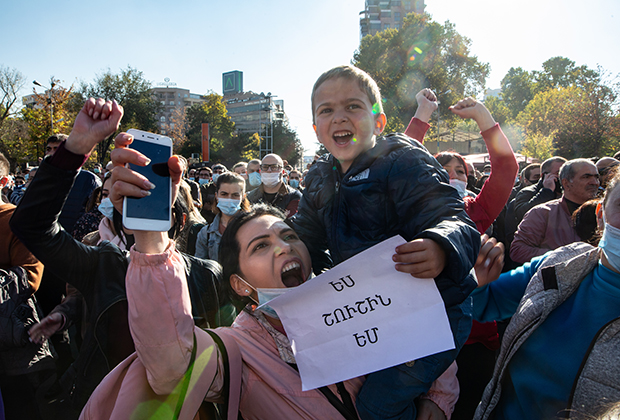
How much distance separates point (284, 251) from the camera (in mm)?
1789

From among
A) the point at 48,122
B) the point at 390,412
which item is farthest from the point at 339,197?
the point at 48,122

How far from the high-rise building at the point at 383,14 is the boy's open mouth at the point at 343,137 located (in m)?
97.6

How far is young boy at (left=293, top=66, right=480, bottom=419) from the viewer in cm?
124

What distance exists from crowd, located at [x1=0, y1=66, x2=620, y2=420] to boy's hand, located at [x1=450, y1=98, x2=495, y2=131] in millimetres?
13

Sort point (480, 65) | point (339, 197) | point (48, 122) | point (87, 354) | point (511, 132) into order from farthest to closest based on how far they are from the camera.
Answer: point (511, 132)
point (480, 65)
point (48, 122)
point (87, 354)
point (339, 197)

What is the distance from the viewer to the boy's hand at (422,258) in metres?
1.18

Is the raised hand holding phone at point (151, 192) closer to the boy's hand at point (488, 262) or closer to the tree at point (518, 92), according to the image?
the boy's hand at point (488, 262)

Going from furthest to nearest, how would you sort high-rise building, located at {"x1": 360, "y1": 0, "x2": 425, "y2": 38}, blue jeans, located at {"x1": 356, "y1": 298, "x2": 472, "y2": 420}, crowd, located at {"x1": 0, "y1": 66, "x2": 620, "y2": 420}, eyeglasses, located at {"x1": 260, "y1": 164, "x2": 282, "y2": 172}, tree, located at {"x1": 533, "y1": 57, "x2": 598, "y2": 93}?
high-rise building, located at {"x1": 360, "y1": 0, "x2": 425, "y2": 38} → tree, located at {"x1": 533, "y1": 57, "x2": 598, "y2": 93} → eyeglasses, located at {"x1": 260, "y1": 164, "x2": 282, "y2": 172} → blue jeans, located at {"x1": 356, "y1": 298, "x2": 472, "y2": 420} → crowd, located at {"x1": 0, "y1": 66, "x2": 620, "y2": 420}

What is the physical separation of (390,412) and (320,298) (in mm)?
525

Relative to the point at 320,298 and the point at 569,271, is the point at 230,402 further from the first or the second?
the point at 569,271

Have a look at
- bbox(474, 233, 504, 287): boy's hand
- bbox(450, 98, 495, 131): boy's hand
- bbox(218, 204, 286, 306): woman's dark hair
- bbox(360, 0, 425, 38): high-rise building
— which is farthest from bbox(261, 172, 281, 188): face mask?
bbox(360, 0, 425, 38): high-rise building

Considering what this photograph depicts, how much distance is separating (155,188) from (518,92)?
9585cm

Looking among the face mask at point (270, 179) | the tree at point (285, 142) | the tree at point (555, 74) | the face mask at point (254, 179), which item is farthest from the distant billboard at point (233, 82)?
the face mask at point (270, 179)

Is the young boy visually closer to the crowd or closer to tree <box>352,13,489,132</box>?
the crowd
